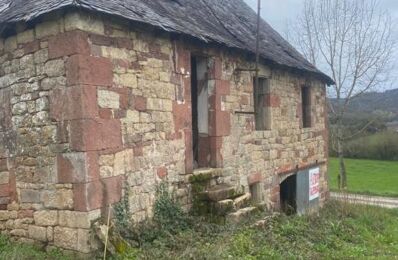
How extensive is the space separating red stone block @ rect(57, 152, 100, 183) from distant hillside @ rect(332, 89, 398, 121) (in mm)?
23618

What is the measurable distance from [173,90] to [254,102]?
308cm

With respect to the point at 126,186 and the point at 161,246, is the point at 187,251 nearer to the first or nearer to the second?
the point at 161,246

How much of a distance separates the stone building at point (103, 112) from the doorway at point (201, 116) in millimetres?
22

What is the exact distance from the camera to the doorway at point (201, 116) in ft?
28.5

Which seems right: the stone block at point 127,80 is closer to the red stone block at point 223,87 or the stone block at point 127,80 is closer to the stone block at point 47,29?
the stone block at point 47,29

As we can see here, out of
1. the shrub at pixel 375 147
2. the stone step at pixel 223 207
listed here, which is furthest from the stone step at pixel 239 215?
the shrub at pixel 375 147

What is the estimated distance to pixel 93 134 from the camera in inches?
234

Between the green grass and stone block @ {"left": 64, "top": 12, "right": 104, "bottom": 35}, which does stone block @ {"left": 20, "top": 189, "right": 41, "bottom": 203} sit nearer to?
the green grass

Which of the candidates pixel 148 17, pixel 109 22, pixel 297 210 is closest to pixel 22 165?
pixel 109 22

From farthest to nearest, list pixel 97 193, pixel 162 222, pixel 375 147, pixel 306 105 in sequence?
pixel 375 147, pixel 306 105, pixel 162 222, pixel 97 193

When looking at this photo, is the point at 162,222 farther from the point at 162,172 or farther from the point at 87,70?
the point at 87,70

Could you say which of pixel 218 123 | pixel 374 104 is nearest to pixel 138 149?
pixel 218 123

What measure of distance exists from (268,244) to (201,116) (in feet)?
9.74

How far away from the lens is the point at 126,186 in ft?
21.2
